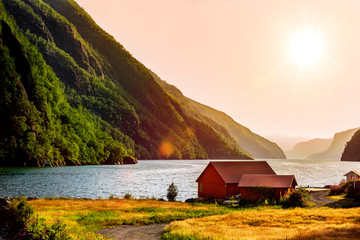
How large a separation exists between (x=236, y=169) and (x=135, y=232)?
3754 centimetres

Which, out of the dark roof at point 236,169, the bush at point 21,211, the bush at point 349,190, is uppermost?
the dark roof at point 236,169

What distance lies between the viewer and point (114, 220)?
33.8 meters

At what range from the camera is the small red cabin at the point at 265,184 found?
5306cm

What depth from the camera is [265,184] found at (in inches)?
2131

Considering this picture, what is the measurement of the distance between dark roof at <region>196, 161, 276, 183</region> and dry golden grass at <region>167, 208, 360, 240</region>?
82.1 feet

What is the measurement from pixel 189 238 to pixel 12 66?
505ft

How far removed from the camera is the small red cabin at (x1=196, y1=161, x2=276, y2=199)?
59969 mm

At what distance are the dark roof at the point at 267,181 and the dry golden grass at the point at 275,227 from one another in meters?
17.8

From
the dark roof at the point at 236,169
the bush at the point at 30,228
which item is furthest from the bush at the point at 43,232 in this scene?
the dark roof at the point at 236,169

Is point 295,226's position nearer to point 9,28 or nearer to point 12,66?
point 12,66

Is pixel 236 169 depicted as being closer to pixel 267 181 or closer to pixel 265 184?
pixel 267 181

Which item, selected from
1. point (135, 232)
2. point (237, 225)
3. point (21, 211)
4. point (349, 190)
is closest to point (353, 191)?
point (349, 190)

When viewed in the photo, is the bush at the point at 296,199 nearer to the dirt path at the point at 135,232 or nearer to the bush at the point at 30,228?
the dirt path at the point at 135,232

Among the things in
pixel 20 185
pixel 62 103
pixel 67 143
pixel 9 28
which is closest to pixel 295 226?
pixel 20 185
